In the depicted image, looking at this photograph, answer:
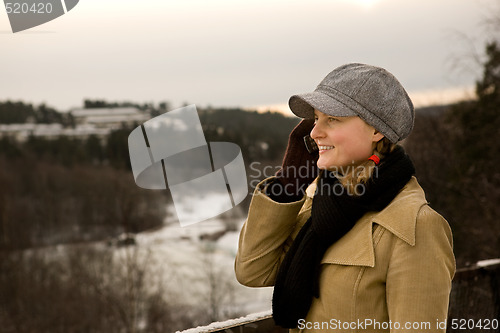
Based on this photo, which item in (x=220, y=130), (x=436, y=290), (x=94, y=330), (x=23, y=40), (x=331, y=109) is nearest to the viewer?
(x=436, y=290)

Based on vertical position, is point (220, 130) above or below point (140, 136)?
below

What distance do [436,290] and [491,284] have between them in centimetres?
153

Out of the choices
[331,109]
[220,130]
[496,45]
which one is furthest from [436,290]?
[220,130]

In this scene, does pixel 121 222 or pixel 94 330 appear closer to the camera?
pixel 94 330

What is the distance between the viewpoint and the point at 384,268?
1.39 m

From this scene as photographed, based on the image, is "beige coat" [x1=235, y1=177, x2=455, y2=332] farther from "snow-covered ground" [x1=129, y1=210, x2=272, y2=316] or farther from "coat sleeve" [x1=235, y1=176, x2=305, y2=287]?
"snow-covered ground" [x1=129, y1=210, x2=272, y2=316]

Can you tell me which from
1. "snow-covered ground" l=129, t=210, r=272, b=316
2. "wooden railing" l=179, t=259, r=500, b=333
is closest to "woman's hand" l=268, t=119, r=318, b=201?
"wooden railing" l=179, t=259, r=500, b=333

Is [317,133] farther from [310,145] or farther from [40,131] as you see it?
[40,131]

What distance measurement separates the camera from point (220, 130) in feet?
83.7

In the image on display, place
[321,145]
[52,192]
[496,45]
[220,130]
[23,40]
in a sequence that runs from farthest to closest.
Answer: [52,192]
[23,40]
[220,130]
[496,45]
[321,145]

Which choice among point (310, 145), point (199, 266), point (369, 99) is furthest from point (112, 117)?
point (369, 99)

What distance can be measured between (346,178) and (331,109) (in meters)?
0.26

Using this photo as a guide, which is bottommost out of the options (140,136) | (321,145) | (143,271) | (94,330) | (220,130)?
(94,330)

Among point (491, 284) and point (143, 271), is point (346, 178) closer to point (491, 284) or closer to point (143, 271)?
point (491, 284)
